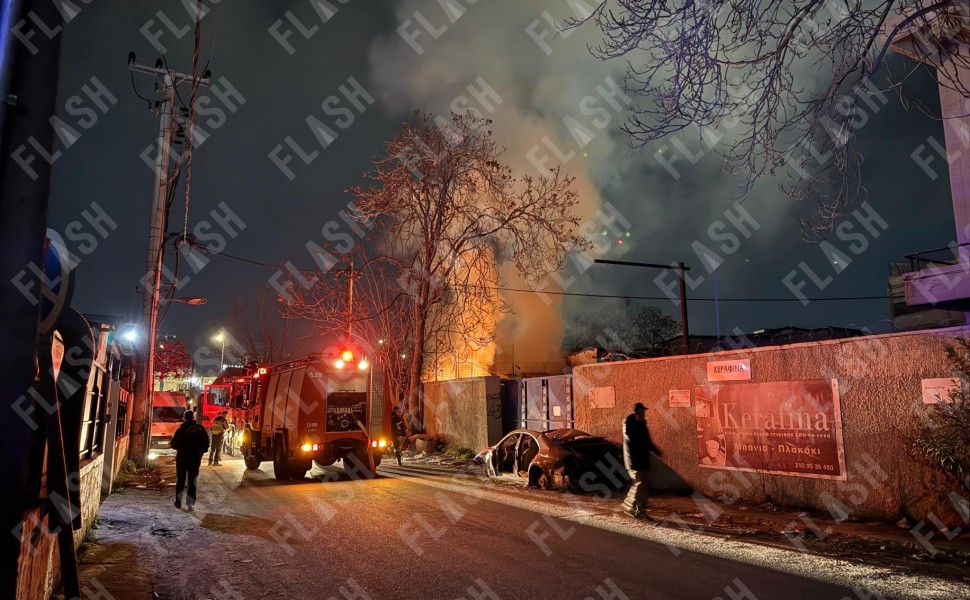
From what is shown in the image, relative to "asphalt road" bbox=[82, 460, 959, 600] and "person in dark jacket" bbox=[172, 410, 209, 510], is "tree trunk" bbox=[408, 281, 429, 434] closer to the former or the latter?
"asphalt road" bbox=[82, 460, 959, 600]

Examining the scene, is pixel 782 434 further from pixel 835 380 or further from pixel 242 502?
pixel 242 502

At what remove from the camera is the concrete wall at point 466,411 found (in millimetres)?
21562

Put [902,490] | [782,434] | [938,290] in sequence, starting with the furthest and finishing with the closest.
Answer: [938,290] → [782,434] → [902,490]

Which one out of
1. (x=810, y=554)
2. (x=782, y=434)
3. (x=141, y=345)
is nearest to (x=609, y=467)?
(x=782, y=434)

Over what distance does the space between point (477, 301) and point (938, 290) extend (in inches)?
590

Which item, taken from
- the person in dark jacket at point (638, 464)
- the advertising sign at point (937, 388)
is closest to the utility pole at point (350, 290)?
the person in dark jacket at point (638, 464)

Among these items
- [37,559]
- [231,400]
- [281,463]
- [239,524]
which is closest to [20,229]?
[37,559]

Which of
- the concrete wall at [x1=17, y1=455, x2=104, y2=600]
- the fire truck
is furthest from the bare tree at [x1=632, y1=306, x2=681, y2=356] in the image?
the concrete wall at [x1=17, y1=455, x2=104, y2=600]

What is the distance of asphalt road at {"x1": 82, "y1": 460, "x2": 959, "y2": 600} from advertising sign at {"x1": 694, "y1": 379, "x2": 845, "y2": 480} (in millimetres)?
2546

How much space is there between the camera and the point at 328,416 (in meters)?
15.5

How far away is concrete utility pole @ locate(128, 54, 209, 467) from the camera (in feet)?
56.1

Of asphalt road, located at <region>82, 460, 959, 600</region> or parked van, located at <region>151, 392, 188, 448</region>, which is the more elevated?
parked van, located at <region>151, 392, 188, 448</region>

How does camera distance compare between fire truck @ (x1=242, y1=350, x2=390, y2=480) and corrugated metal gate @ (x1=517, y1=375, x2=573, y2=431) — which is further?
corrugated metal gate @ (x1=517, y1=375, x2=573, y2=431)

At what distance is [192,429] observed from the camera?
11102 millimetres
